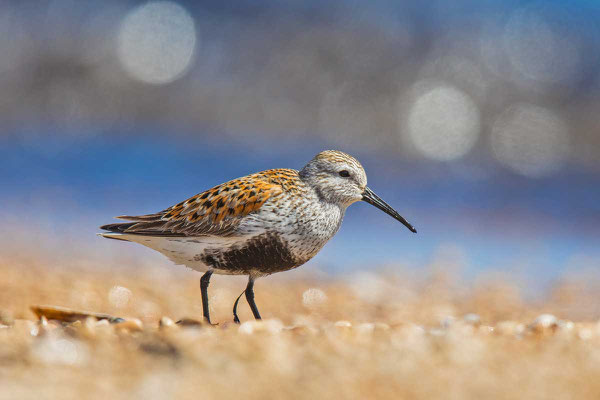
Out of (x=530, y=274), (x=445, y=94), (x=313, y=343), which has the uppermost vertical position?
(x=445, y=94)

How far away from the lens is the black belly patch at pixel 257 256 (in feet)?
14.0

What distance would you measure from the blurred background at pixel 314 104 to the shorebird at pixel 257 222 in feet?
17.9

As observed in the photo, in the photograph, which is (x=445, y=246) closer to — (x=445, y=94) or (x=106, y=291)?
(x=106, y=291)

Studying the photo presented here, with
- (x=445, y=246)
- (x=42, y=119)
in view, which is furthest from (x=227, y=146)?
(x=445, y=246)

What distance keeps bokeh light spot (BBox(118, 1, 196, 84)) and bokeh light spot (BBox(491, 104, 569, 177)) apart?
707 centimetres

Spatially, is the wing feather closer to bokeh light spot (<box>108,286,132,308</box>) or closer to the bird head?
the bird head

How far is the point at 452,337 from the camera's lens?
3014 millimetres

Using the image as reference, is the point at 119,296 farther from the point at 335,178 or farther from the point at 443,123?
the point at 443,123

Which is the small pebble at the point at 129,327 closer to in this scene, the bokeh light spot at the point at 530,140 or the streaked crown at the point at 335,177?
the streaked crown at the point at 335,177

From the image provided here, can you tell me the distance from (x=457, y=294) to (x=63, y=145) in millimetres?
8528

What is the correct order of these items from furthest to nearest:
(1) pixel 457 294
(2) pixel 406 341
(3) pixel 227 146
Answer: (3) pixel 227 146, (1) pixel 457 294, (2) pixel 406 341

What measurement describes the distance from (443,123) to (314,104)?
9.41ft

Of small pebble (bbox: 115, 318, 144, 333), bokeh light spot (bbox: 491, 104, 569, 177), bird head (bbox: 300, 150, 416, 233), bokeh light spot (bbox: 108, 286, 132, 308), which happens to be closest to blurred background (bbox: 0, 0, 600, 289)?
bokeh light spot (bbox: 491, 104, 569, 177)

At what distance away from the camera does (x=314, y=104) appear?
15125 mm
